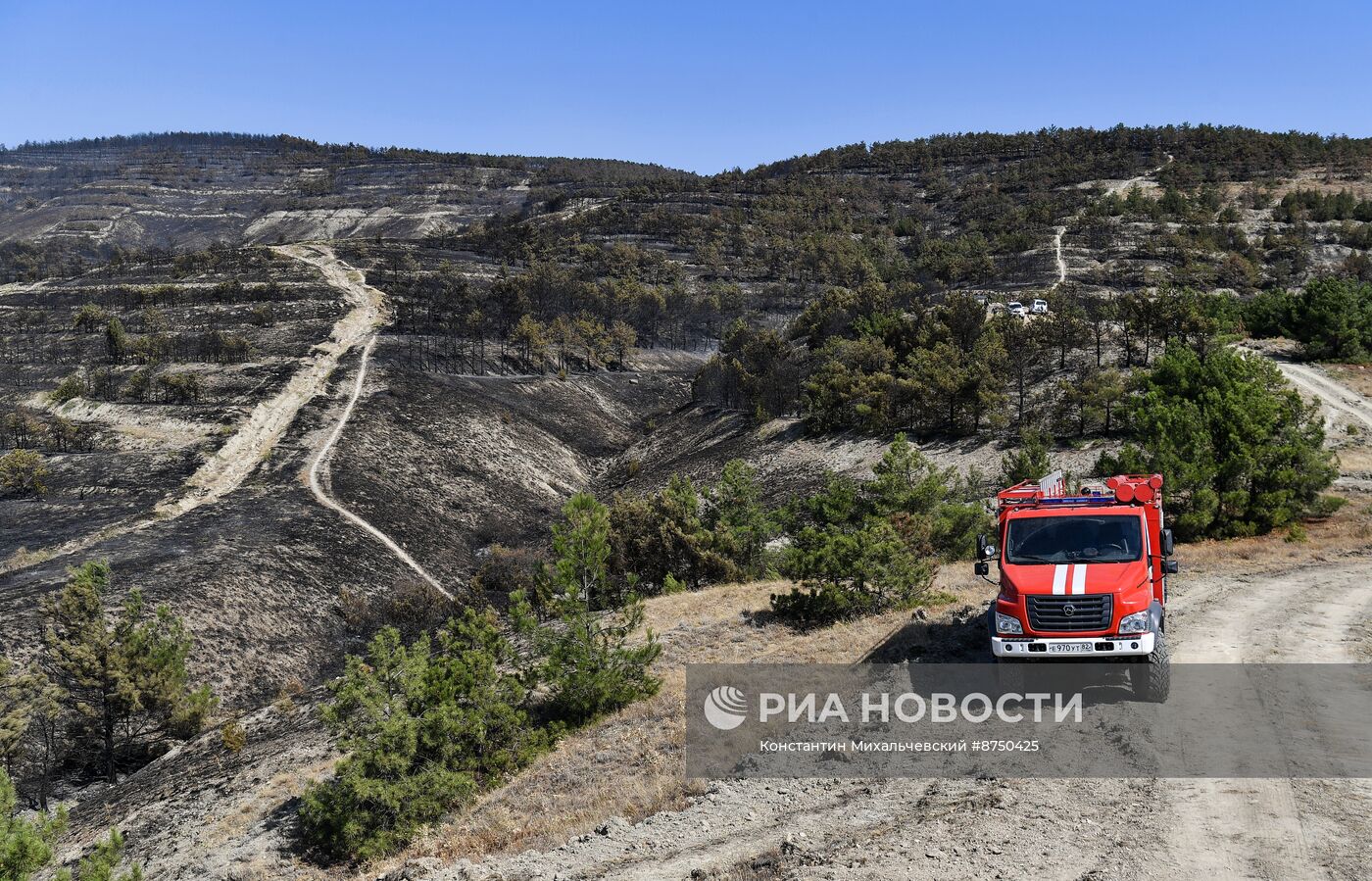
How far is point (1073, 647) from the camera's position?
11773 mm

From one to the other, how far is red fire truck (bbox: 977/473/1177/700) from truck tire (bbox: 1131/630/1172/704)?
14 mm

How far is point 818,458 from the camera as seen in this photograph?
169 ft

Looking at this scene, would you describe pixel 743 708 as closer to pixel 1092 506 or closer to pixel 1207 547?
pixel 1092 506

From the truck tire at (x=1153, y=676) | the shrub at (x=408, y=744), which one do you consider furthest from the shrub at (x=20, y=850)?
the truck tire at (x=1153, y=676)

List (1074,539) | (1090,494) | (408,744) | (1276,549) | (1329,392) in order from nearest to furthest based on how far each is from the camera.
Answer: (1074,539) → (408,744) → (1090,494) → (1276,549) → (1329,392)

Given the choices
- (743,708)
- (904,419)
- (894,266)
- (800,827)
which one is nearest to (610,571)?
(743,708)

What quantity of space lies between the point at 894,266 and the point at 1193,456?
93.1 meters

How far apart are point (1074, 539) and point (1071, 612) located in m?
1.33

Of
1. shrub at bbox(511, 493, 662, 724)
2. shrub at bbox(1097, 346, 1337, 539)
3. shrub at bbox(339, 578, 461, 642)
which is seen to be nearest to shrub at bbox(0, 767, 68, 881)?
shrub at bbox(511, 493, 662, 724)

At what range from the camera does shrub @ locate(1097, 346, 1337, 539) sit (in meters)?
23.8

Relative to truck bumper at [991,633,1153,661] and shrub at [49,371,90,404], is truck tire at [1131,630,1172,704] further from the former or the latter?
shrub at [49,371,90,404]

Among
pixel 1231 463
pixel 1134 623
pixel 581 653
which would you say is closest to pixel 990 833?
pixel 1134 623

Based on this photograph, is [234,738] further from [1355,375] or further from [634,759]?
[1355,375]

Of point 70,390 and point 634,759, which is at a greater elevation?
point 70,390
